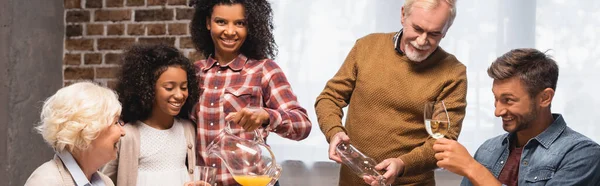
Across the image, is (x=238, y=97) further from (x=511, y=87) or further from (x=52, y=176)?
(x=511, y=87)

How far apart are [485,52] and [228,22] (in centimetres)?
150

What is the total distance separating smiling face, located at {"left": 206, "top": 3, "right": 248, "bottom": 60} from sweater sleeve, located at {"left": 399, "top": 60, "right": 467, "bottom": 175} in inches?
23.6

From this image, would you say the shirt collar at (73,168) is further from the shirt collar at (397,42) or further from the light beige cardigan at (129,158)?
the shirt collar at (397,42)

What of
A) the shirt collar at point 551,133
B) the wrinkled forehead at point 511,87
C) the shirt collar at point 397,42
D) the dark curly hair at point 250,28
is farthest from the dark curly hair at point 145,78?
the shirt collar at point 551,133

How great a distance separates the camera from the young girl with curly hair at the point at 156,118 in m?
2.23

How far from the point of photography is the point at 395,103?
2236 millimetres

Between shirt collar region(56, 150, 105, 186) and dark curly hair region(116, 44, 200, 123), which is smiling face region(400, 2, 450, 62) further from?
shirt collar region(56, 150, 105, 186)

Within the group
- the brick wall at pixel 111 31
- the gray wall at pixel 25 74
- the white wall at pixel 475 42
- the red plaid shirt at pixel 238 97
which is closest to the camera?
the red plaid shirt at pixel 238 97

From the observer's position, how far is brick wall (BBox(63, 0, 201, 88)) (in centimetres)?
351

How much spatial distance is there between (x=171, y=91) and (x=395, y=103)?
665 mm

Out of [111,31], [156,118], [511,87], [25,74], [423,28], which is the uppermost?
[423,28]

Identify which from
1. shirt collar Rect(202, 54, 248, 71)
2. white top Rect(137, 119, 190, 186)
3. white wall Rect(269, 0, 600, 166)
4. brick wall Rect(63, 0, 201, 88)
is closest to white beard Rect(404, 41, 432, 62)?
shirt collar Rect(202, 54, 248, 71)

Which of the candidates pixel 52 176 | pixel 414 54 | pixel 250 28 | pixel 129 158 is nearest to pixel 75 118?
pixel 52 176

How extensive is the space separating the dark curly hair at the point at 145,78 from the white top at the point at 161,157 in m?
0.06
